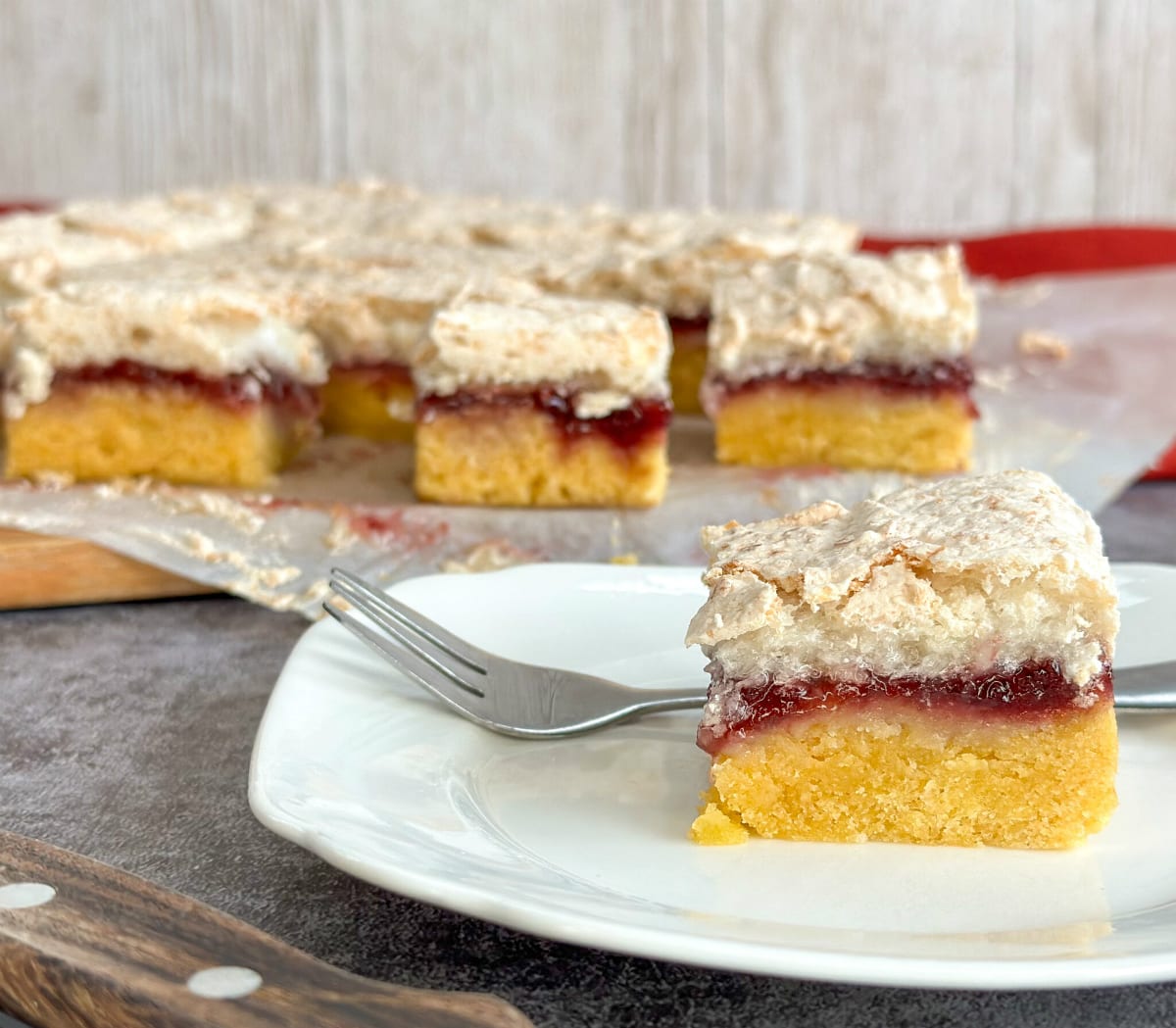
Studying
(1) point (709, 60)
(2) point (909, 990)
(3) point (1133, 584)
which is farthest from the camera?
(1) point (709, 60)

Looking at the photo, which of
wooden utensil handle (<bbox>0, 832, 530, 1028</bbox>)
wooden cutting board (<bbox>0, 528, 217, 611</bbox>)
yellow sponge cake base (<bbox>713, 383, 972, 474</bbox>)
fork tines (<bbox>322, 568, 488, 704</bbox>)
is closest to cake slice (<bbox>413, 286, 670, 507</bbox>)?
yellow sponge cake base (<bbox>713, 383, 972, 474</bbox>)

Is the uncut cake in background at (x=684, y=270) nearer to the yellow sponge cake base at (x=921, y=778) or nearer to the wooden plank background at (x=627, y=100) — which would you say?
the yellow sponge cake base at (x=921, y=778)

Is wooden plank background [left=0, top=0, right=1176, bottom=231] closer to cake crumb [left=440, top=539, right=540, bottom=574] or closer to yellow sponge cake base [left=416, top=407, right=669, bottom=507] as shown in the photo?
yellow sponge cake base [left=416, top=407, right=669, bottom=507]

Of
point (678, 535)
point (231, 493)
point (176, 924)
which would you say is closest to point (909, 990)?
point (176, 924)

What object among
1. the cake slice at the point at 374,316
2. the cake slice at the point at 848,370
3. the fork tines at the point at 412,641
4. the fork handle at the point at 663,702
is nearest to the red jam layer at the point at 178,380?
the cake slice at the point at 374,316

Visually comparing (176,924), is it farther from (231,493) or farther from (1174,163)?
(1174,163)

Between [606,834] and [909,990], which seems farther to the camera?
[606,834]
